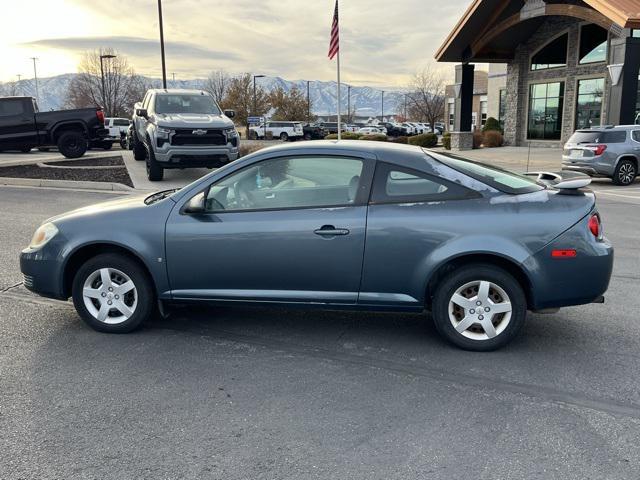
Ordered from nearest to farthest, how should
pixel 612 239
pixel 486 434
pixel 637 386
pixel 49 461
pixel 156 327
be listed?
pixel 49 461 → pixel 486 434 → pixel 637 386 → pixel 156 327 → pixel 612 239

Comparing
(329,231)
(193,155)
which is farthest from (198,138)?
(329,231)

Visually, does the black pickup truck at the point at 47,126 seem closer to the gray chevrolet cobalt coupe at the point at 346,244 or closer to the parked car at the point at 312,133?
the gray chevrolet cobalt coupe at the point at 346,244

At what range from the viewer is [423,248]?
419cm

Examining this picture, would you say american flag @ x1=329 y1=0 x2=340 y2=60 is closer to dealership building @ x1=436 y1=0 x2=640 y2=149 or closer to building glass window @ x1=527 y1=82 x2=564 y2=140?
dealership building @ x1=436 y1=0 x2=640 y2=149

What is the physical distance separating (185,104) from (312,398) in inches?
498

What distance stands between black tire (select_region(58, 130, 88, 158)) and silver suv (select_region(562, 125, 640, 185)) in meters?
16.5

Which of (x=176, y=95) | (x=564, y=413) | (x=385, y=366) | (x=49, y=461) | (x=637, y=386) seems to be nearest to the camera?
(x=49, y=461)

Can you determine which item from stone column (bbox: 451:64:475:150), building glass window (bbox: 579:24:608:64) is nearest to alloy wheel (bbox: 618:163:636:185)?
building glass window (bbox: 579:24:608:64)

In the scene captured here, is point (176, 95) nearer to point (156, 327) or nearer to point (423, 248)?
point (156, 327)

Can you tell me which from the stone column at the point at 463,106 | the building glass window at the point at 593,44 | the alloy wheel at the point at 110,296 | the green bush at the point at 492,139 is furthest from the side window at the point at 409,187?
the green bush at the point at 492,139

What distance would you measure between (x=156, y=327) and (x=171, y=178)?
11.4 metres

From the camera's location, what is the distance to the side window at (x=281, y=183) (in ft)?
14.7

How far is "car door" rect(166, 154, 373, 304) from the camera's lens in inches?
169

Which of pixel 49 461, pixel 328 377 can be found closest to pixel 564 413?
pixel 328 377
